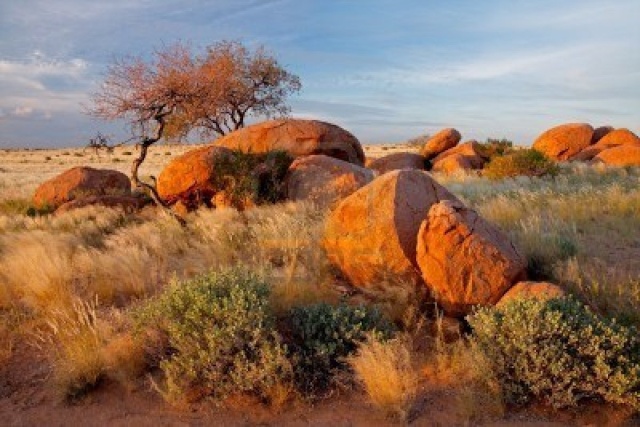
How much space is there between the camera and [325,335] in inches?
237

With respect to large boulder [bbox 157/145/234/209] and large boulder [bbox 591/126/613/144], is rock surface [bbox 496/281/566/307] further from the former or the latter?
large boulder [bbox 591/126/613/144]

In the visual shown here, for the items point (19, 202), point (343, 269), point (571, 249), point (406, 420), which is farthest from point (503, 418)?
point (19, 202)

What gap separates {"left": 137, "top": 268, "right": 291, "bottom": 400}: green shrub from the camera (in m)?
5.46

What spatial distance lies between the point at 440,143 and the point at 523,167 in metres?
8.20

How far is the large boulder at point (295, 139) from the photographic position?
17.5 metres

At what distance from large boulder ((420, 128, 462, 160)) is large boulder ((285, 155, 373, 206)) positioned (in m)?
15.1

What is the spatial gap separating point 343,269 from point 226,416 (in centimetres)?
314

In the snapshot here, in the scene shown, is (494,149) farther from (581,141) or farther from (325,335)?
(325,335)

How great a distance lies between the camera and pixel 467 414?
507cm

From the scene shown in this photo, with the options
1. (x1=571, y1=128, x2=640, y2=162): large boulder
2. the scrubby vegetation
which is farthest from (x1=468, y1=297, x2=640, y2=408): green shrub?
(x1=571, y1=128, x2=640, y2=162): large boulder

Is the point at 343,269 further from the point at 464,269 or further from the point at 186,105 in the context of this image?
the point at 186,105

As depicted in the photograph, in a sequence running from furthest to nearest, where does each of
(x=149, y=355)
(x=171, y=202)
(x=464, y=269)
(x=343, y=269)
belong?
(x=171, y=202) < (x=343, y=269) < (x=464, y=269) < (x=149, y=355)

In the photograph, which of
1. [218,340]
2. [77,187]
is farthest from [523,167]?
[218,340]

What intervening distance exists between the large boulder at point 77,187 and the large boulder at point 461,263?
1301 cm
